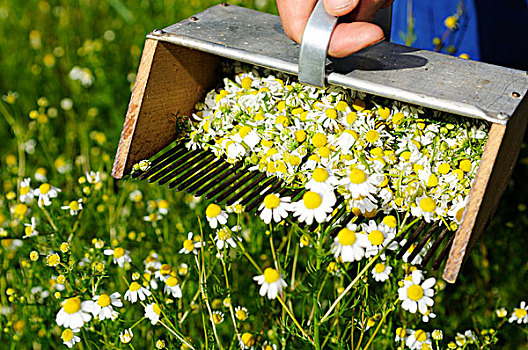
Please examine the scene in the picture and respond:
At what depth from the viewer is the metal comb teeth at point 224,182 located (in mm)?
1024

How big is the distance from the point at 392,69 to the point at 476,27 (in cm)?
60

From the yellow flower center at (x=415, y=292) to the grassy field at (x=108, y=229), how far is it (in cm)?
7

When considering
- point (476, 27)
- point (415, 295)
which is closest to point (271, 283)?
point (415, 295)

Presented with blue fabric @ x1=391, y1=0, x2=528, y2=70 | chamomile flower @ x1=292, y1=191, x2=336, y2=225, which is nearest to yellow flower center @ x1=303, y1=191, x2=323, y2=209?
chamomile flower @ x1=292, y1=191, x2=336, y2=225

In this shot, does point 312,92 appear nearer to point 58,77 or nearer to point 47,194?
point 47,194

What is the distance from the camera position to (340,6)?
3.11 feet

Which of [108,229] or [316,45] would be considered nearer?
[316,45]

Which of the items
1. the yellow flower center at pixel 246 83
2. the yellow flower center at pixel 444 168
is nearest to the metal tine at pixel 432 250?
the yellow flower center at pixel 444 168

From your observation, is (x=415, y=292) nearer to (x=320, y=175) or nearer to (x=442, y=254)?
(x=442, y=254)

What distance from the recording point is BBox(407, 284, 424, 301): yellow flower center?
91cm

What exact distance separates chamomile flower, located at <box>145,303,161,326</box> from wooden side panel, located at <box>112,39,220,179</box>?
0.29m

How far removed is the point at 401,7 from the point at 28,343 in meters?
1.34

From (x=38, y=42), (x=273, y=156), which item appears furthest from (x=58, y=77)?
(x=273, y=156)

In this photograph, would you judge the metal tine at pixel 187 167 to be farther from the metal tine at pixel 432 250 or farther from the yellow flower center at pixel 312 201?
the metal tine at pixel 432 250
